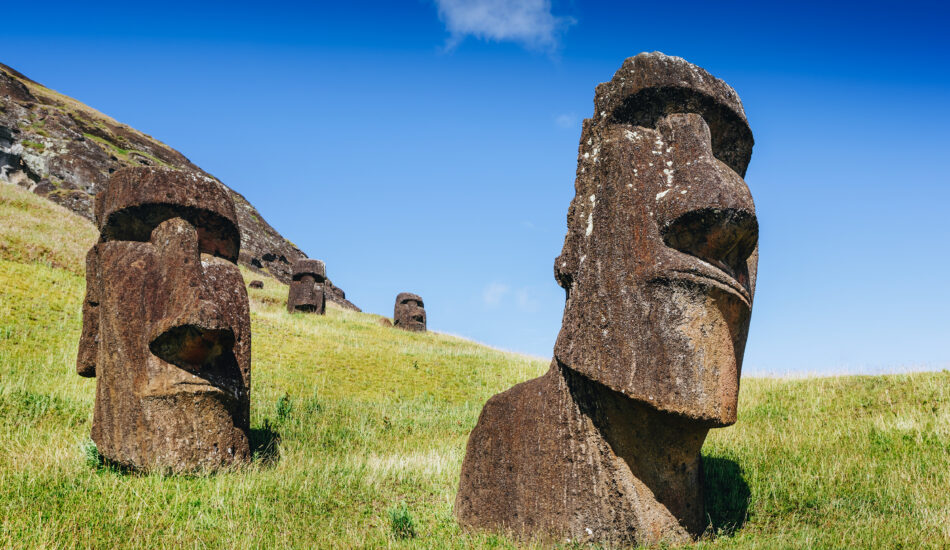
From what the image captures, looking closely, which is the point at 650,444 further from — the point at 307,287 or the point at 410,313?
the point at 410,313

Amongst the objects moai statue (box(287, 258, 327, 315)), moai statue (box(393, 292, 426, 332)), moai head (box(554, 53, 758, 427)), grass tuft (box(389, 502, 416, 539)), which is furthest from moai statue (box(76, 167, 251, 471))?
moai statue (box(393, 292, 426, 332))

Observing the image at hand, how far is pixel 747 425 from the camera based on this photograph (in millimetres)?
8555

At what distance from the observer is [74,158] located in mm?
42812

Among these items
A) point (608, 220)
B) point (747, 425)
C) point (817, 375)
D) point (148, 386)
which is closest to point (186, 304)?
point (148, 386)

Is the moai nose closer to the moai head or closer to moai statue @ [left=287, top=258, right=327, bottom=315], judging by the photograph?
the moai head

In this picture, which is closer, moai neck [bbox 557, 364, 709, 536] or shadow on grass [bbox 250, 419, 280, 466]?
moai neck [bbox 557, 364, 709, 536]

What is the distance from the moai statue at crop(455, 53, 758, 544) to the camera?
177 inches

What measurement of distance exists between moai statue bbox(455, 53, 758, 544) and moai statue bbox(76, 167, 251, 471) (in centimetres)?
275

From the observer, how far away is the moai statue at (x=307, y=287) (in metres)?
27.2

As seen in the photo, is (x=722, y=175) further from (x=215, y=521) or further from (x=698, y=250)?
(x=215, y=521)

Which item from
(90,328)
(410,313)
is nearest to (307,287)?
(410,313)

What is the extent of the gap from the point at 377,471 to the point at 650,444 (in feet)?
10.0

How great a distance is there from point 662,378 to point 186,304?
444 cm

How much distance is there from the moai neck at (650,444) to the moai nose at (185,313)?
366cm
